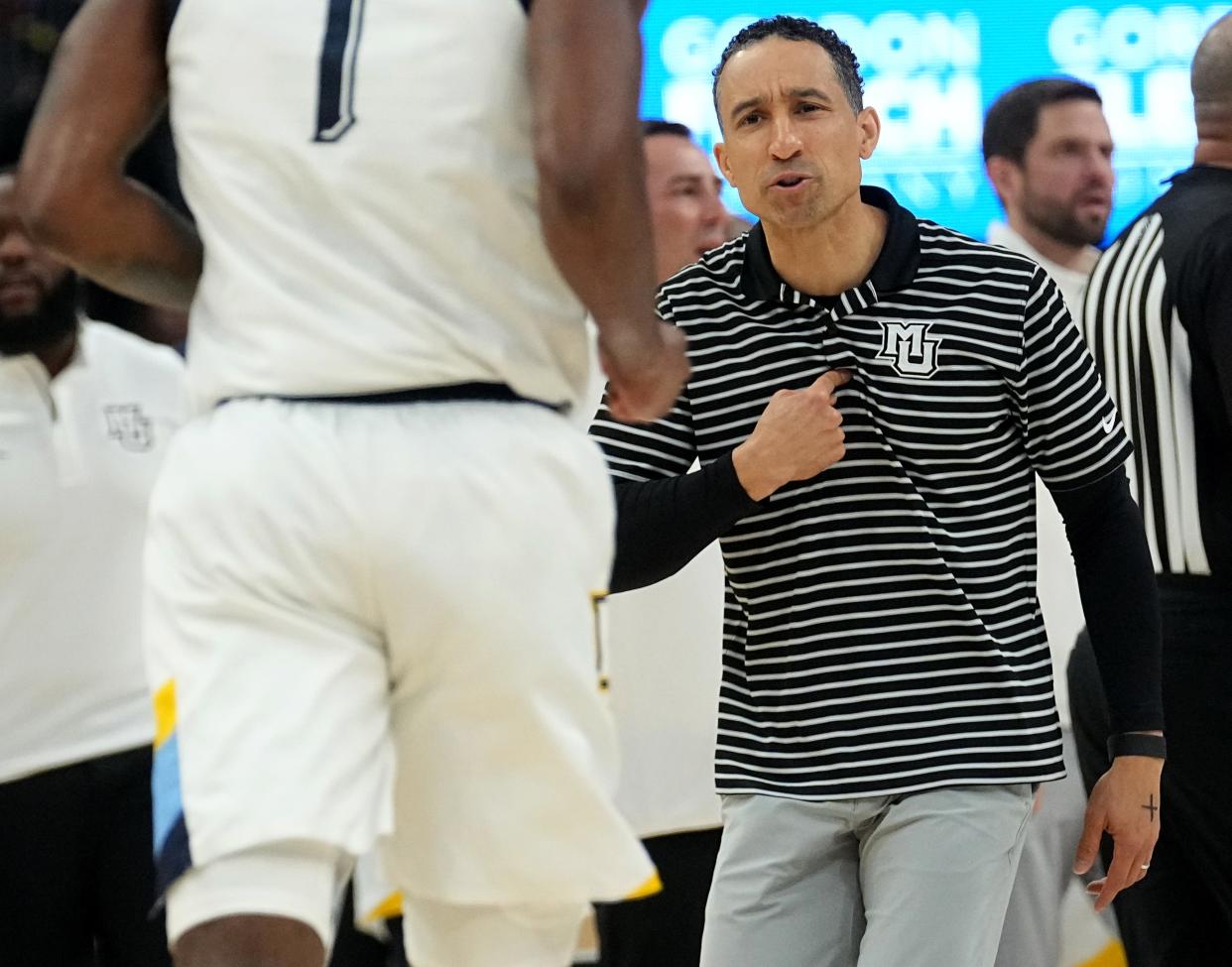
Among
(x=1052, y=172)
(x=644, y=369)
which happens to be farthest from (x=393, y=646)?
(x=1052, y=172)

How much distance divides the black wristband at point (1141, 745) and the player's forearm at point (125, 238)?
1.67m

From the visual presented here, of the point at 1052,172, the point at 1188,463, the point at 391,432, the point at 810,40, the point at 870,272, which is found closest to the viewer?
the point at 391,432

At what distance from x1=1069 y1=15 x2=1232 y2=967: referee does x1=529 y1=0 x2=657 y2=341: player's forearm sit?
1.85m

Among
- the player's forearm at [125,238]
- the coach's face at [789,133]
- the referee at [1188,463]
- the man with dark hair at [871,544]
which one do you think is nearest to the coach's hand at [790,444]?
the man with dark hair at [871,544]

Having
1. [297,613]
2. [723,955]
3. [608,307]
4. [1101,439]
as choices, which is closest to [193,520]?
[297,613]

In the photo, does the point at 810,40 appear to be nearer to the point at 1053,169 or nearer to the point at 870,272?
the point at 870,272

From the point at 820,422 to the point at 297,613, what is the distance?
1.04 m

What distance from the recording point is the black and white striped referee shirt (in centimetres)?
378

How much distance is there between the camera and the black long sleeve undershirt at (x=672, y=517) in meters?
2.92

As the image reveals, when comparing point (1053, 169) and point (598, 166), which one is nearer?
point (598, 166)

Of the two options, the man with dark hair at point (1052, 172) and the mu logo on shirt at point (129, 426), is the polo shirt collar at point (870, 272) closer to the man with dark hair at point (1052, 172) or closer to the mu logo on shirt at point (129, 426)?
the mu logo on shirt at point (129, 426)

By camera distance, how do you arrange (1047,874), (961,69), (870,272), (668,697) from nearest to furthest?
(870,272) < (668,697) < (1047,874) < (961,69)

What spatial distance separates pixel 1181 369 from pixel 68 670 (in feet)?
7.65

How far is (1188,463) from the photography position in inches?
152
